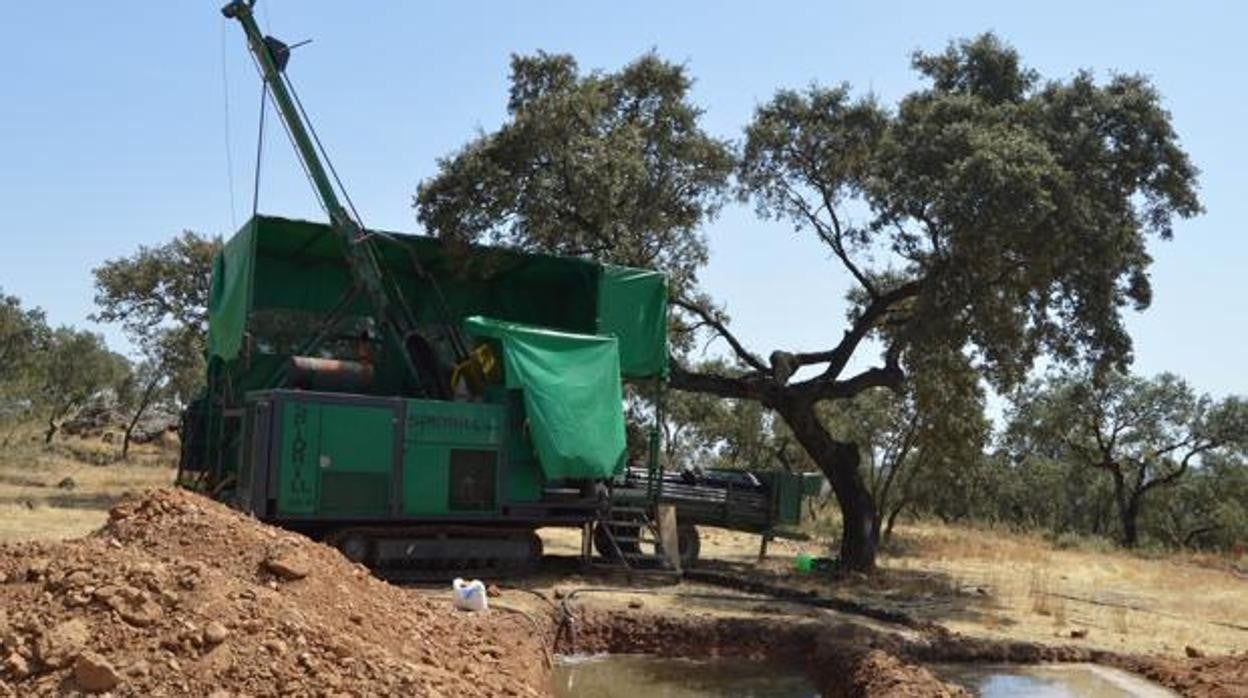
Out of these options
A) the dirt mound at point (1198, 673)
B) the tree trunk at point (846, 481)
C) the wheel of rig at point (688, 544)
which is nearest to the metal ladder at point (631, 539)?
the wheel of rig at point (688, 544)

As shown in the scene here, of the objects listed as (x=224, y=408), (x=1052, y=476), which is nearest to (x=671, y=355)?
(x=224, y=408)

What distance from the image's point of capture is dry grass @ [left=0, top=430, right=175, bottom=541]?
18.1 meters

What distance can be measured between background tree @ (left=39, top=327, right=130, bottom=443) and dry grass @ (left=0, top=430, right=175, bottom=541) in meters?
3.44

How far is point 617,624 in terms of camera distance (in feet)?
41.7

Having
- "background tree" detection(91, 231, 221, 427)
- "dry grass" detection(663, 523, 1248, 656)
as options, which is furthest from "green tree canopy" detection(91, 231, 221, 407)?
"dry grass" detection(663, 523, 1248, 656)

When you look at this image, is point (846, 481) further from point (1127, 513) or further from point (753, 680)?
point (1127, 513)

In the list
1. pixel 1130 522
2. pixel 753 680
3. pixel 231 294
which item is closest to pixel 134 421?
pixel 231 294

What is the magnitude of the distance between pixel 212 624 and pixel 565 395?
862cm

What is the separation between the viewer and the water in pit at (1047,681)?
36.1ft

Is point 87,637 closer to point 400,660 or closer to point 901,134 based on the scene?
point 400,660

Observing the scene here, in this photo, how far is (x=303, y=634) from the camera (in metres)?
7.04

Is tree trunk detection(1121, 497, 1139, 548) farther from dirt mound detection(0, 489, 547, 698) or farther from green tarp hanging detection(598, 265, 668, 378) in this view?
dirt mound detection(0, 489, 547, 698)

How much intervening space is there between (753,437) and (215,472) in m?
25.8

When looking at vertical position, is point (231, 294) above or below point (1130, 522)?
above
